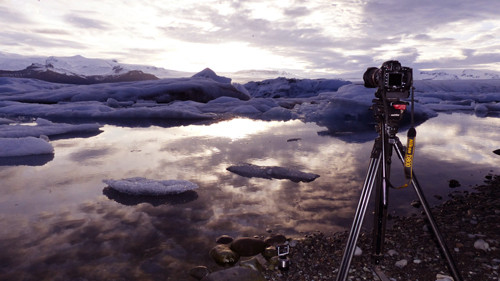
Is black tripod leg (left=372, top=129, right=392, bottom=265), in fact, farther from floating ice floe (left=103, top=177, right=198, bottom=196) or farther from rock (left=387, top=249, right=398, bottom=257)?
floating ice floe (left=103, top=177, right=198, bottom=196)

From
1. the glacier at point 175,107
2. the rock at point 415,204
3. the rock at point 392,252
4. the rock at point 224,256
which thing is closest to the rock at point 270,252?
the rock at point 224,256

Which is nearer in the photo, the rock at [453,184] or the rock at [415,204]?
the rock at [415,204]

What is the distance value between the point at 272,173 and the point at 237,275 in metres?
2.92

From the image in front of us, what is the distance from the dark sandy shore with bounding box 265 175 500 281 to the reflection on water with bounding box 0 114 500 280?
42 centimetres

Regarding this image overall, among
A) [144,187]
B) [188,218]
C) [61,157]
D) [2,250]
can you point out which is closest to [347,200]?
[188,218]

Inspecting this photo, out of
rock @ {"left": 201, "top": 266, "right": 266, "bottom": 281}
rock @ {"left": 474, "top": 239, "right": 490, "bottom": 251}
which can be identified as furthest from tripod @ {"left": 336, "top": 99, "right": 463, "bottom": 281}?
rock @ {"left": 474, "top": 239, "right": 490, "bottom": 251}

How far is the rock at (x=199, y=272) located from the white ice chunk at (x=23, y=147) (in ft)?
19.6

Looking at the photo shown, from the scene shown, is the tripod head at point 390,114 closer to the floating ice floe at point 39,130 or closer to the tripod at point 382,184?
the tripod at point 382,184

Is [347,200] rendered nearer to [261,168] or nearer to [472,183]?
[261,168]

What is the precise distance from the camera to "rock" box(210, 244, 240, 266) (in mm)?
2693

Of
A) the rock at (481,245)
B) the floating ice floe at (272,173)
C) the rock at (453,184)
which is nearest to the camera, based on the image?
the rock at (481,245)

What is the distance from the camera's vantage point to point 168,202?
3994 millimetres

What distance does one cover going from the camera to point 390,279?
2.32m

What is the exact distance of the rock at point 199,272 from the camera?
2.48m
